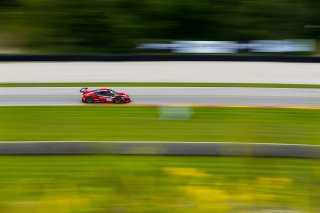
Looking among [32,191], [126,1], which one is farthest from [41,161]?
[126,1]

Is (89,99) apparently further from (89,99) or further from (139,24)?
(139,24)

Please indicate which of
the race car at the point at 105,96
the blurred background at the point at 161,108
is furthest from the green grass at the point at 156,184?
the race car at the point at 105,96

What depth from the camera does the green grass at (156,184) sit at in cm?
531

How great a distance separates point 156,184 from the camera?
6184 millimetres

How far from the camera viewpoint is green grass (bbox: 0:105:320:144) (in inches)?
388

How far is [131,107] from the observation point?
41.0 ft

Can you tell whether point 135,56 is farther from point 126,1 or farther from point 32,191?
point 32,191

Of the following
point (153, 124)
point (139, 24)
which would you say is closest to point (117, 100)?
point (153, 124)

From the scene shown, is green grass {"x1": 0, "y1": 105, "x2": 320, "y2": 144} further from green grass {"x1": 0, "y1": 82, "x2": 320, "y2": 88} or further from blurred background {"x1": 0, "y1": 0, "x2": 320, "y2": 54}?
blurred background {"x1": 0, "y1": 0, "x2": 320, "y2": 54}

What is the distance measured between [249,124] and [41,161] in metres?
4.72

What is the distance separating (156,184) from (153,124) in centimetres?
468

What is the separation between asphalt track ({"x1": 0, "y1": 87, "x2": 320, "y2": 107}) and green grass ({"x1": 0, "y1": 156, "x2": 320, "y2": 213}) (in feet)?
17.6

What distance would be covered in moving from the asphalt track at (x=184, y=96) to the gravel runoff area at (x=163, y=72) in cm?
126

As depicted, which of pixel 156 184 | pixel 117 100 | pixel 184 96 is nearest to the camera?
pixel 156 184
